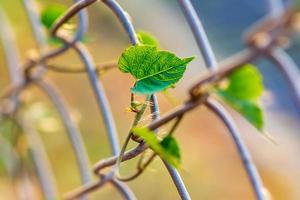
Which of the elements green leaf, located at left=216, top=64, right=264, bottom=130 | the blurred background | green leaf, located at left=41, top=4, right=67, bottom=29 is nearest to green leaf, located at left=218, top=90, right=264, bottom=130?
green leaf, located at left=216, top=64, right=264, bottom=130

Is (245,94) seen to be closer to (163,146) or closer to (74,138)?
(163,146)

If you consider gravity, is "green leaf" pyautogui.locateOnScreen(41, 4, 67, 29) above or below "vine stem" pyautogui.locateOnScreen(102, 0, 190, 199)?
above

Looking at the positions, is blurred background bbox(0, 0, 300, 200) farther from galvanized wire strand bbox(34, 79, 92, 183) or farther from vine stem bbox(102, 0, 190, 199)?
vine stem bbox(102, 0, 190, 199)

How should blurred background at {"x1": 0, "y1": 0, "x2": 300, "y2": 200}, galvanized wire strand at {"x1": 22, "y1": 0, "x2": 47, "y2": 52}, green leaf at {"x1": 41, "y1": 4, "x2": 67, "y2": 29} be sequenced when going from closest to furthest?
green leaf at {"x1": 41, "y1": 4, "x2": 67, "y2": 29}, galvanized wire strand at {"x1": 22, "y1": 0, "x2": 47, "y2": 52}, blurred background at {"x1": 0, "y1": 0, "x2": 300, "y2": 200}

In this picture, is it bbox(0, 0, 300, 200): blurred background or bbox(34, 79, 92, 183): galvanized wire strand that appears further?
bbox(0, 0, 300, 200): blurred background

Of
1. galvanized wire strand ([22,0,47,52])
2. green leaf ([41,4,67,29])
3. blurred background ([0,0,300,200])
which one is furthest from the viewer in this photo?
blurred background ([0,0,300,200])

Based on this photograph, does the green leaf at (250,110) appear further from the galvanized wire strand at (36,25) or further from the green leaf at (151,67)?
the galvanized wire strand at (36,25)

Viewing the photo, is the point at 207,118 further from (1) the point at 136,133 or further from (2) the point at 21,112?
(1) the point at 136,133

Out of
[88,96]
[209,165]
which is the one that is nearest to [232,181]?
[209,165]
